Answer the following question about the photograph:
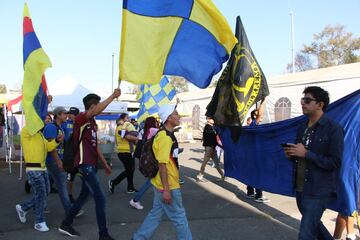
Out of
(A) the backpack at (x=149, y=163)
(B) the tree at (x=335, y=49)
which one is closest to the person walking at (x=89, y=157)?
(A) the backpack at (x=149, y=163)

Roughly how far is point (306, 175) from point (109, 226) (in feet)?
10.9

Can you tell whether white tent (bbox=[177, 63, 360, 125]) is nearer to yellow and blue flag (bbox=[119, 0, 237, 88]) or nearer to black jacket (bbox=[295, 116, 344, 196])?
yellow and blue flag (bbox=[119, 0, 237, 88])

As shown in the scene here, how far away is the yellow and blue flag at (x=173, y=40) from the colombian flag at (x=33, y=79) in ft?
6.17

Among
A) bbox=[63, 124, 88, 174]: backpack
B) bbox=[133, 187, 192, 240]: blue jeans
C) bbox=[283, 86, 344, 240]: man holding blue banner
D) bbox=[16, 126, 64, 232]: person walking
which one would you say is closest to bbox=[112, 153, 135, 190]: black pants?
bbox=[16, 126, 64, 232]: person walking

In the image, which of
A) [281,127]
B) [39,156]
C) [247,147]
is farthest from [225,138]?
[39,156]

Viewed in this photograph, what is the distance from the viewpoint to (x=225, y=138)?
6.71m

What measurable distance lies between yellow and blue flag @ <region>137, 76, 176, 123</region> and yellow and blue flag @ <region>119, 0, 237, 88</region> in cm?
655

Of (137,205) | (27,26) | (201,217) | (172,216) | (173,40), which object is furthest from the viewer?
(137,205)

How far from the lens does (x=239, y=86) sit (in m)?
5.35

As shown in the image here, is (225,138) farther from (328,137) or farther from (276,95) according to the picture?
(276,95)

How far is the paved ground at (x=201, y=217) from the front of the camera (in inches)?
211

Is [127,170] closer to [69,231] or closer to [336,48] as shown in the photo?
[69,231]

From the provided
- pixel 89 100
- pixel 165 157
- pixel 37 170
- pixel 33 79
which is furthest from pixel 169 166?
pixel 33 79

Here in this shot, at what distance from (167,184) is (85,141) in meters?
1.55
